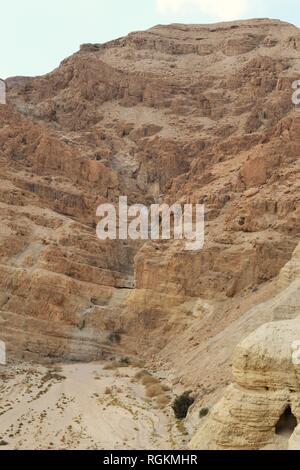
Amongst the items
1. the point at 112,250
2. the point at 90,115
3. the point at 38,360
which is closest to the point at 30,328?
the point at 38,360

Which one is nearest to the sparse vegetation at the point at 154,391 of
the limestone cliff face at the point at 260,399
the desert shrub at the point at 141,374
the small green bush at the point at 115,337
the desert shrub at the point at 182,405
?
the desert shrub at the point at 141,374

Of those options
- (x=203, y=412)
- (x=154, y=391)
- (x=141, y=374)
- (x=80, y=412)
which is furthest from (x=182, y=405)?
(x=141, y=374)

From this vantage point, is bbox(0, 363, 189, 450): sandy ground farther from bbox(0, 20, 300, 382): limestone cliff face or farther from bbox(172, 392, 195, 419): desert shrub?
bbox(0, 20, 300, 382): limestone cliff face

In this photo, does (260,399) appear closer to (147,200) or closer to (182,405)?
(182,405)

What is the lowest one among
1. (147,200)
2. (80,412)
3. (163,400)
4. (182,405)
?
(163,400)

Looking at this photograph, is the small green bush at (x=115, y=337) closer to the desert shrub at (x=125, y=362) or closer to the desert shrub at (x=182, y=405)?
the desert shrub at (x=125, y=362)

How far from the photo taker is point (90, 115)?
84750 mm

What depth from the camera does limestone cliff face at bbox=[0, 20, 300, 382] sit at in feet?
136

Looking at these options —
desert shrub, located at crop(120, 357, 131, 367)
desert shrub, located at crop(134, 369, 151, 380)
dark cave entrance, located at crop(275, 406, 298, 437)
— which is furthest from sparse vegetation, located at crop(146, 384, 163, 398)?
dark cave entrance, located at crop(275, 406, 298, 437)

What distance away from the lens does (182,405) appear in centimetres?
2698

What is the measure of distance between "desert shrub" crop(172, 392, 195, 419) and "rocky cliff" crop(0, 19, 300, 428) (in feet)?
2.67

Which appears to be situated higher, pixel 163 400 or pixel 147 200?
pixel 147 200

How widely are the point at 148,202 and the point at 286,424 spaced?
52.1m

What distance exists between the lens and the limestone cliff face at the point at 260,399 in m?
16.6
